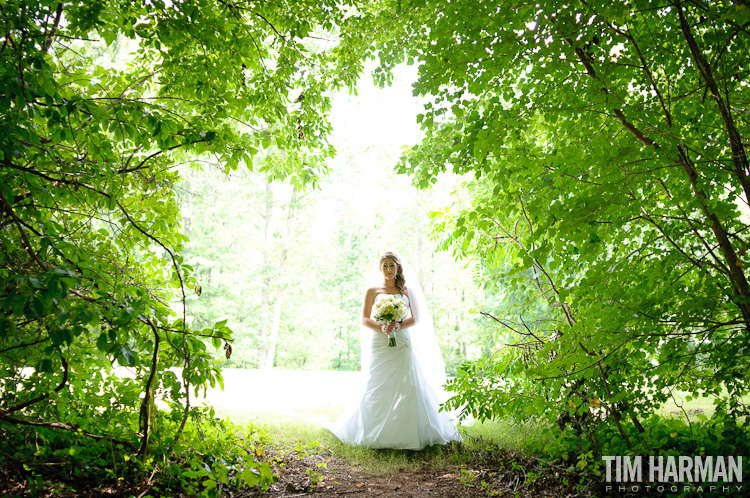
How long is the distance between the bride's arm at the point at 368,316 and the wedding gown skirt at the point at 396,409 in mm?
92

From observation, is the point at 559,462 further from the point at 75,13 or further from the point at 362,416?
the point at 75,13

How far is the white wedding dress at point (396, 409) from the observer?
493 cm

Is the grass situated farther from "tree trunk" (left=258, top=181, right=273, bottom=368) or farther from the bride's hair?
"tree trunk" (left=258, top=181, right=273, bottom=368)

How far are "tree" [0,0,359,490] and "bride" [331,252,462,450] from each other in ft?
8.18

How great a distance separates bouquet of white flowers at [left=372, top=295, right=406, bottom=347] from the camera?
5.34 metres

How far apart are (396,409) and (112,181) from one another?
379 cm

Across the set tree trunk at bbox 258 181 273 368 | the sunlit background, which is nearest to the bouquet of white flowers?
the sunlit background

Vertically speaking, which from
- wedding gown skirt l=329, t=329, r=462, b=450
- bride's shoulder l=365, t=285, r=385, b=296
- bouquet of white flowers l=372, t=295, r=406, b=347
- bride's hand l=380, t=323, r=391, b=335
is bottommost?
wedding gown skirt l=329, t=329, r=462, b=450

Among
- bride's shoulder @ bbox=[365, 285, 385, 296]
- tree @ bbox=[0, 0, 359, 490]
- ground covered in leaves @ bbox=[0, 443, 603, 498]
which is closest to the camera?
tree @ bbox=[0, 0, 359, 490]

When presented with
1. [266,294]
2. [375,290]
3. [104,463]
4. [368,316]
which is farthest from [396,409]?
[266,294]

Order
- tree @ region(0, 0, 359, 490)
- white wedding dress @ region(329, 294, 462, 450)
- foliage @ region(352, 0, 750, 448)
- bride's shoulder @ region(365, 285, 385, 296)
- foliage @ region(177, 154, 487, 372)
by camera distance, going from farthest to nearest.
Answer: foliage @ region(177, 154, 487, 372)
bride's shoulder @ region(365, 285, 385, 296)
white wedding dress @ region(329, 294, 462, 450)
foliage @ region(352, 0, 750, 448)
tree @ region(0, 0, 359, 490)

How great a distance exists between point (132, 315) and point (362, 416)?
3.83 m

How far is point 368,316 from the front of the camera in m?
5.76

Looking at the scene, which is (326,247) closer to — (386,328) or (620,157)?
(386,328)
